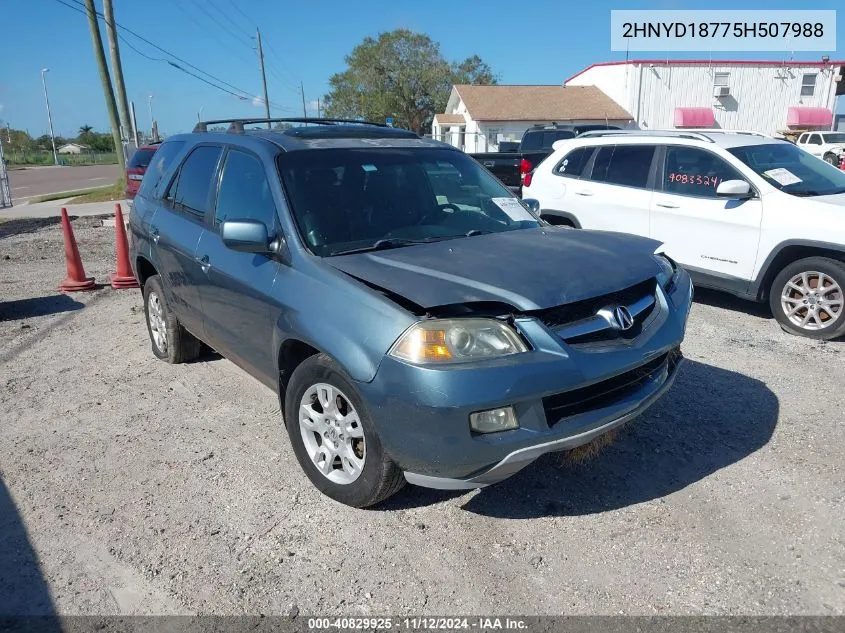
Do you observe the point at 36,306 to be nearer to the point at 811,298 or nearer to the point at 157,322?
the point at 157,322

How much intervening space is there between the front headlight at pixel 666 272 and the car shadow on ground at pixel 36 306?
6.28 metres

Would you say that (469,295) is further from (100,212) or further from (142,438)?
(100,212)

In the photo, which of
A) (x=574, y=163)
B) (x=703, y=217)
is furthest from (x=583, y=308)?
(x=574, y=163)

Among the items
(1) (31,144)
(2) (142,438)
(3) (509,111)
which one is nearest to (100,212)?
(2) (142,438)

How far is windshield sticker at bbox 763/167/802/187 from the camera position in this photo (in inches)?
233

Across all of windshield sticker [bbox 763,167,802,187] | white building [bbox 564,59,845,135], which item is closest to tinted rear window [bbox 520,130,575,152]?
windshield sticker [bbox 763,167,802,187]

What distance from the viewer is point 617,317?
2.90m

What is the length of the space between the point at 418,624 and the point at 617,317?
5.09ft

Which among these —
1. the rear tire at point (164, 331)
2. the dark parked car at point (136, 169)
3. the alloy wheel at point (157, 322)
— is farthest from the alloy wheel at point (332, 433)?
the dark parked car at point (136, 169)

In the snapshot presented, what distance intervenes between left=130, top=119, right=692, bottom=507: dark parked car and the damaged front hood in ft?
0.04

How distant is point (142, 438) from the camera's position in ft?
13.2

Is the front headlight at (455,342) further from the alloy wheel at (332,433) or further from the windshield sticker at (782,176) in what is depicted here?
the windshield sticker at (782,176)

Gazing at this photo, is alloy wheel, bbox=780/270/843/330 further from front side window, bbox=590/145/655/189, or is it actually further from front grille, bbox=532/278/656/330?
front grille, bbox=532/278/656/330

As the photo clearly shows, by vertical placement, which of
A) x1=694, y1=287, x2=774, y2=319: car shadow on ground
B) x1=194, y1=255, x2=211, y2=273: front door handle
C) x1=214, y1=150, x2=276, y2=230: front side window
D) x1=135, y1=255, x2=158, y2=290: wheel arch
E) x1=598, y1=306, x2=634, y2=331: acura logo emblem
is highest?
x1=214, y1=150, x2=276, y2=230: front side window
